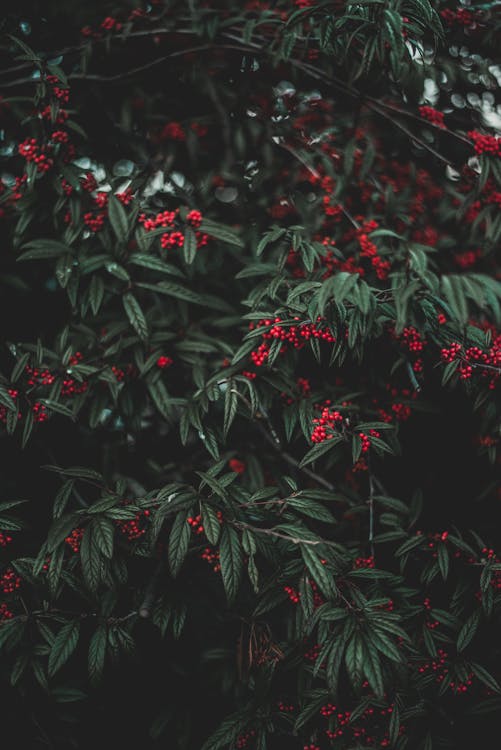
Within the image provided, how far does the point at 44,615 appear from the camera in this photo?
5.78ft

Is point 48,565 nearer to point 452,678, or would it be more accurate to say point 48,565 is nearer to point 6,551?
point 6,551

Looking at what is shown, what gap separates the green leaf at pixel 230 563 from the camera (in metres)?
1.59

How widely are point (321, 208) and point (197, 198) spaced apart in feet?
1.87

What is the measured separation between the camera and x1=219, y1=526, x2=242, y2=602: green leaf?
159cm

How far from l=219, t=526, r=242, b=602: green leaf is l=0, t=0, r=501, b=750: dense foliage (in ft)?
0.04

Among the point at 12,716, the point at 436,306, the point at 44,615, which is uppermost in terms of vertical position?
the point at 436,306

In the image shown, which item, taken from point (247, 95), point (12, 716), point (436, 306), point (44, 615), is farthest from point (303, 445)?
point (247, 95)

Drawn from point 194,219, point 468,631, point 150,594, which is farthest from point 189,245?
point 468,631

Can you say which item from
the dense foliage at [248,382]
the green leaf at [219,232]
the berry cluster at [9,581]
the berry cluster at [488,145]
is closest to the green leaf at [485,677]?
the dense foliage at [248,382]

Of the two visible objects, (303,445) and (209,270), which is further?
(209,270)

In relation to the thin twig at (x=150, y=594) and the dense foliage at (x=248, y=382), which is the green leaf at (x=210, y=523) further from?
the thin twig at (x=150, y=594)

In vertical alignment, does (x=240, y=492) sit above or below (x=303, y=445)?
above

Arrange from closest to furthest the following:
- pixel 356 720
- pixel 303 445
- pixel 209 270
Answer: pixel 356 720
pixel 303 445
pixel 209 270

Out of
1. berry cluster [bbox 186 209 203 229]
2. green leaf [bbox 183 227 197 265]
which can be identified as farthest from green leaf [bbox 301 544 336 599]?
berry cluster [bbox 186 209 203 229]
